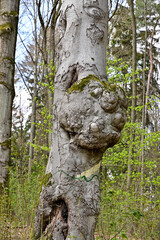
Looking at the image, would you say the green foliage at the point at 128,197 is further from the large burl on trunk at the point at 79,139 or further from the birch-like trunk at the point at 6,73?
the birch-like trunk at the point at 6,73

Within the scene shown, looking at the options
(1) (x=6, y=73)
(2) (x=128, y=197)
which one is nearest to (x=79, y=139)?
(1) (x=6, y=73)

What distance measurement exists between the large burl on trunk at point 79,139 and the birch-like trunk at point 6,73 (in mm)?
2468

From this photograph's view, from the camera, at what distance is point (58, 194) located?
2406 millimetres

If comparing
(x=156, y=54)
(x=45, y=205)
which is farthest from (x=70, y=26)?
(x=156, y=54)

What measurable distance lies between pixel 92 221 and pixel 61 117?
1032mm

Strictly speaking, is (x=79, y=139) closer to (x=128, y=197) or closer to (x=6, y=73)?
(x=6, y=73)

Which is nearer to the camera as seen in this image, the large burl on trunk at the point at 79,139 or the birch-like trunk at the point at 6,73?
the large burl on trunk at the point at 79,139

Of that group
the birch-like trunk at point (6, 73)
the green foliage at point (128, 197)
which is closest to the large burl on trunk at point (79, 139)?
the green foliage at point (128, 197)

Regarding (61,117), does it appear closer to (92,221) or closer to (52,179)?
(52,179)

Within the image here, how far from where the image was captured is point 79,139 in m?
2.41

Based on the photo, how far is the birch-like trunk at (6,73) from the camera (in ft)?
15.9

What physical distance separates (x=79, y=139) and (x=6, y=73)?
331cm

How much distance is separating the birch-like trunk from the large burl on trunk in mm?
2468

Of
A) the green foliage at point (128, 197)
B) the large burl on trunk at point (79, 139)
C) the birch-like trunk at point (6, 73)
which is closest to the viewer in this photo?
the large burl on trunk at point (79, 139)
